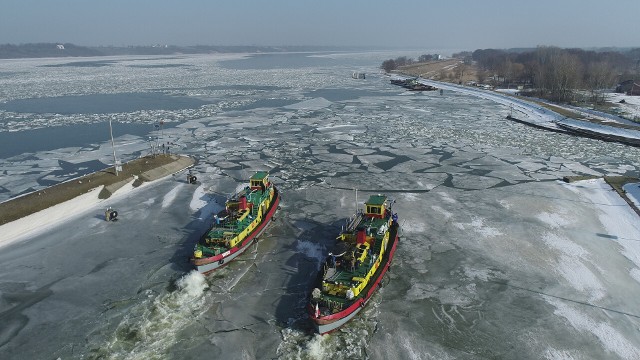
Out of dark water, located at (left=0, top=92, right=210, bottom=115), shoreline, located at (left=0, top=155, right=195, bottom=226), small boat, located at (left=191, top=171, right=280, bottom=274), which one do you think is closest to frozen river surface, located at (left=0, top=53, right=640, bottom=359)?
small boat, located at (left=191, top=171, right=280, bottom=274)

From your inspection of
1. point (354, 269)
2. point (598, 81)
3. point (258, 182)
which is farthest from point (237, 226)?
point (598, 81)

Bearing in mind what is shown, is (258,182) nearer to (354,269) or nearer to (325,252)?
(325,252)

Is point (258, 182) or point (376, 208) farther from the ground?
point (376, 208)

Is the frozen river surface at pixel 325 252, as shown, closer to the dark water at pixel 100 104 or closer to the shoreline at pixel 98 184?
the shoreline at pixel 98 184

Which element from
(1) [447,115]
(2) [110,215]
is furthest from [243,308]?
(1) [447,115]

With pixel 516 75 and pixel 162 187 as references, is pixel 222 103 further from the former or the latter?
pixel 516 75

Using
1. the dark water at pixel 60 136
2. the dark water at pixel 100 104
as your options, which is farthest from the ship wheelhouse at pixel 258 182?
the dark water at pixel 100 104
